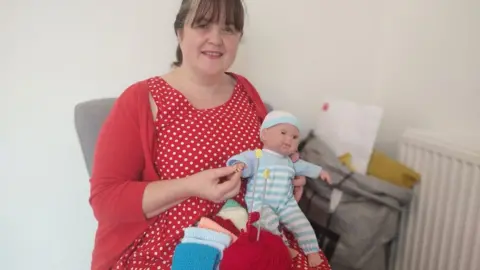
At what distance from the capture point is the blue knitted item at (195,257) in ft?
3.06

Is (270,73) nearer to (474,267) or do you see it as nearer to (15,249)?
(474,267)

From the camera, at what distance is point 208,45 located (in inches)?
46.2

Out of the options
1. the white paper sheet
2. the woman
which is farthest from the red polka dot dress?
the white paper sheet

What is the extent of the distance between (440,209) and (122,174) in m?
0.97

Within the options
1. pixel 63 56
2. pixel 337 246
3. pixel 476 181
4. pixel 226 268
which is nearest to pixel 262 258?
pixel 226 268

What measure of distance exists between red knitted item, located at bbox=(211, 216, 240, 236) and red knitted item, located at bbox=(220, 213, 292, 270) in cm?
5

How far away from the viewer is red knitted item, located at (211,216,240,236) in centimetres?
103

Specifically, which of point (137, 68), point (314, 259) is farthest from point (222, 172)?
point (137, 68)

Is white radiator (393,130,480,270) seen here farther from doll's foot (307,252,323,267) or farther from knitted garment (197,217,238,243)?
knitted garment (197,217,238,243)

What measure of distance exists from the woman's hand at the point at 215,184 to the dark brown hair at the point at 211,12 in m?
0.39

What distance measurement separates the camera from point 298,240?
1.18 m

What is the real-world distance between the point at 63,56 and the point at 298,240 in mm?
863

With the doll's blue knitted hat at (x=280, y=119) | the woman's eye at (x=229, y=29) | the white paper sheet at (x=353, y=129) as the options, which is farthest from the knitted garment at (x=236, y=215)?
the white paper sheet at (x=353, y=129)

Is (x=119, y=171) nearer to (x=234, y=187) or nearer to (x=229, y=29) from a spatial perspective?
(x=234, y=187)
